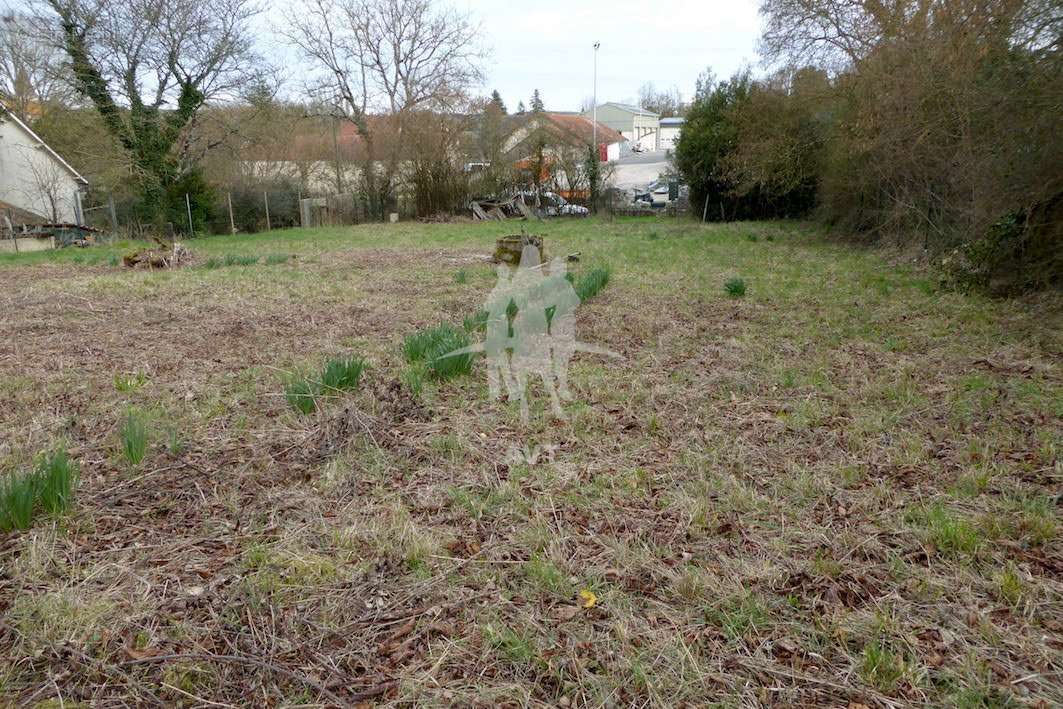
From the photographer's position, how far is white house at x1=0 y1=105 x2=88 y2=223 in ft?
71.7

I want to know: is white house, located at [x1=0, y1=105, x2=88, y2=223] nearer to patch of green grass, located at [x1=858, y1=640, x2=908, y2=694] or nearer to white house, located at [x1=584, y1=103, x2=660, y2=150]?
patch of green grass, located at [x1=858, y1=640, x2=908, y2=694]

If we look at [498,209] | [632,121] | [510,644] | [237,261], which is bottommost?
[510,644]

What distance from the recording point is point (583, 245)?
15484 mm

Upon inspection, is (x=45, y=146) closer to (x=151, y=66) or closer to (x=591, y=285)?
(x=151, y=66)

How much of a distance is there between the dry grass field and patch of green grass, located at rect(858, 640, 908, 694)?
0.01m

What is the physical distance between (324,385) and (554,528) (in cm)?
225

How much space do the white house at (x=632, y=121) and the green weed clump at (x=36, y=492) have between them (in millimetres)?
60725

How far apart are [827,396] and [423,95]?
26.9 metres

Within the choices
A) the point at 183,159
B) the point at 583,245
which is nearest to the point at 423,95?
the point at 183,159

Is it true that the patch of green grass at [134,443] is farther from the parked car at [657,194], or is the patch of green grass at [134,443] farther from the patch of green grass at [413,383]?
the parked car at [657,194]

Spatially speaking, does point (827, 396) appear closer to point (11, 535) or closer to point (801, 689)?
point (801, 689)

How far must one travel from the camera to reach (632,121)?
61.2 m

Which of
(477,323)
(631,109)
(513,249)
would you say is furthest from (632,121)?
(477,323)

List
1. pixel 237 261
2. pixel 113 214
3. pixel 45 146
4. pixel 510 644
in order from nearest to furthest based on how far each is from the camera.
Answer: pixel 510 644 → pixel 237 261 → pixel 113 214 → pixel 45 146
